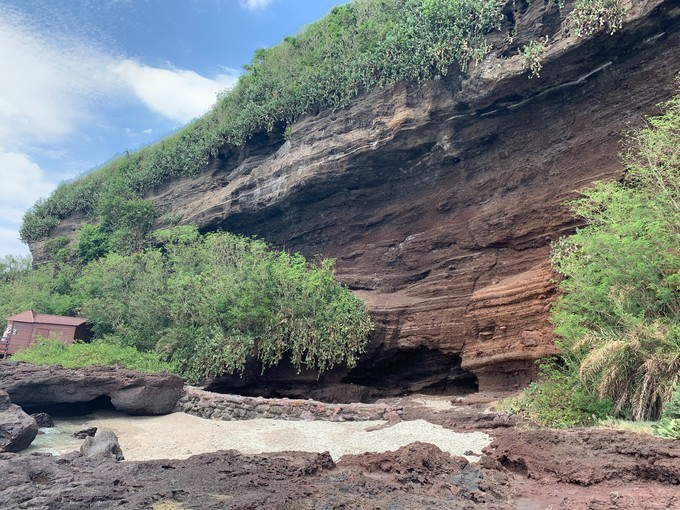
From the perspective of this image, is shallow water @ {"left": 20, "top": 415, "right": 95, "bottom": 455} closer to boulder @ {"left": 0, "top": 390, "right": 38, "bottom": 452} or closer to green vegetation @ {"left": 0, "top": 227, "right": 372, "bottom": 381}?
boulder @ {"left": 0, "top": 390, "right": 38, "bottom": 452}

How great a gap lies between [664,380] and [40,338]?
2000cm

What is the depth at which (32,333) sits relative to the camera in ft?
65.9

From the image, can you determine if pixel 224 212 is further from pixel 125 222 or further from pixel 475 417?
pixel 475 417

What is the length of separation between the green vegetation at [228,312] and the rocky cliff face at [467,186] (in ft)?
3.63

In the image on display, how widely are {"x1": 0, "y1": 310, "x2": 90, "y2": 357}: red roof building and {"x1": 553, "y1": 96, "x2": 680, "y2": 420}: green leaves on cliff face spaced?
19.1m

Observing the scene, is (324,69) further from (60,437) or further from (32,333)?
(32,333)

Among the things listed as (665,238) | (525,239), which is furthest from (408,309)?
(665,238)

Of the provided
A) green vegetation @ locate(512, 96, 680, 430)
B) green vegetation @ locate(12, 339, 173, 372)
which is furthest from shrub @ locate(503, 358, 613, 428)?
green vegetation @ locate(12, 339, 173, 372)

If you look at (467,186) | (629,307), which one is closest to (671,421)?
(629,307)

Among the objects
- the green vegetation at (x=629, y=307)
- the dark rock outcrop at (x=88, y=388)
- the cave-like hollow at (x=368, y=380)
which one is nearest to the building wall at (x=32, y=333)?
the dark rock outcrop at (x=88, y=388)

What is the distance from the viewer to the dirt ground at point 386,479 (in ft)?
12.1

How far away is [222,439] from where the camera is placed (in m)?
9.08

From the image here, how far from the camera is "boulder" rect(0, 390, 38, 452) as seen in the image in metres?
7.27

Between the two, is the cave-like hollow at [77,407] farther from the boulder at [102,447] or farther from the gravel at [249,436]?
the boulder at [102,447]
